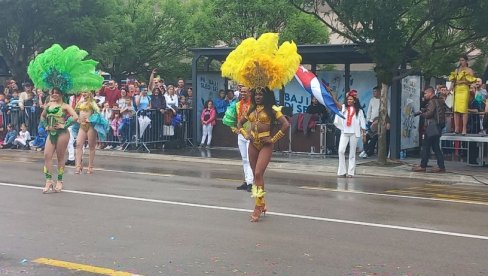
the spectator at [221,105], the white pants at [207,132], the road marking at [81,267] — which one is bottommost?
the road marking at [81,267]

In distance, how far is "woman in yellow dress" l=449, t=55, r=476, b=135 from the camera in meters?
17.0

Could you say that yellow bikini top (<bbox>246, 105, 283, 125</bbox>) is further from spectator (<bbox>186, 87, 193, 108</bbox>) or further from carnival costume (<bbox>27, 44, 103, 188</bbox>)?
spectator (<bbox>186, 87, 193, 108</bbox>)

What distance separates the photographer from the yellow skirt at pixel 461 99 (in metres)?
17.2

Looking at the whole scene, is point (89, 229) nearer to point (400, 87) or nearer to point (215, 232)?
point (215, 232)

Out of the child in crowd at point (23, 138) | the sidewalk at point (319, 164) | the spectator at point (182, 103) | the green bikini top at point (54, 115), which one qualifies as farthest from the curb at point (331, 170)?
the green bikini top at point (54, 115)

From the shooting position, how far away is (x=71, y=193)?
11922 millimetres

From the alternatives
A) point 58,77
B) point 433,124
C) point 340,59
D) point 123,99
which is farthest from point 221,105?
point 58,77

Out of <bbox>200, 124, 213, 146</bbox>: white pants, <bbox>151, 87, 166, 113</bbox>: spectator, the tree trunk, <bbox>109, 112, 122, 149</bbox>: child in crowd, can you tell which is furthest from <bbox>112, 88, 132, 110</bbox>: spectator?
the tree trunk

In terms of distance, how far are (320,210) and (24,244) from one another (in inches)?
175

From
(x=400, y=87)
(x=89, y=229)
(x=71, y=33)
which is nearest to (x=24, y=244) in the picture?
(x=89, y=229)

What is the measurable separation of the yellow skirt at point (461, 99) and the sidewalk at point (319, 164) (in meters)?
1.43

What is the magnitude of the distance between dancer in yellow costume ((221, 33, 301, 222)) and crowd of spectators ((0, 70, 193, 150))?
37.1 ft

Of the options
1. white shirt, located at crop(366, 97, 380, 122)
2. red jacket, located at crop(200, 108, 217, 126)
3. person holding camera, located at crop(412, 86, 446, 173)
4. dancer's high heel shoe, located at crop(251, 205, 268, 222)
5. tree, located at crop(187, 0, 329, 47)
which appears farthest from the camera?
tree, located at crop(187, 0, 329, 47)

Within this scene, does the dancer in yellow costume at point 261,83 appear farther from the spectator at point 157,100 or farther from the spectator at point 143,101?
the spectator at point 143,101
